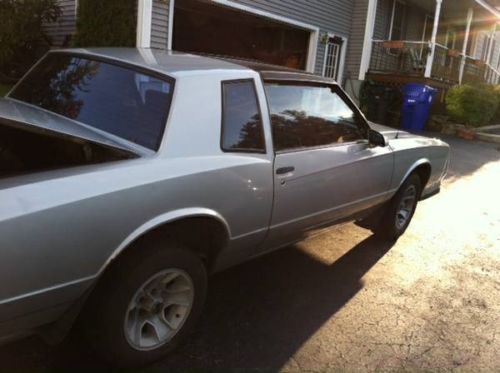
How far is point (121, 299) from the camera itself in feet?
8.17

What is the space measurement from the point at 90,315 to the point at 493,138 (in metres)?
13.7

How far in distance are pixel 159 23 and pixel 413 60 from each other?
30.6ft

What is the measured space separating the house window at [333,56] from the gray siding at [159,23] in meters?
6.56

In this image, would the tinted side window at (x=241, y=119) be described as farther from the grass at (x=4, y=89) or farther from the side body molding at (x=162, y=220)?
the grass at (x=4, y=89)

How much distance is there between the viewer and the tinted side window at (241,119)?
3018 millimetres

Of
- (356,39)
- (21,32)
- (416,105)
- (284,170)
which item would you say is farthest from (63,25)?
(284,170)

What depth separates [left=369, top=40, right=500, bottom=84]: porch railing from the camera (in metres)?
15.7

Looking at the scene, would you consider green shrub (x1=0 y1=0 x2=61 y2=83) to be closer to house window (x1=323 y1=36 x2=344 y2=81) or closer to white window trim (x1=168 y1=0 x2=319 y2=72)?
white window trim (x1=168 y1=0 x2=319 y2=72)

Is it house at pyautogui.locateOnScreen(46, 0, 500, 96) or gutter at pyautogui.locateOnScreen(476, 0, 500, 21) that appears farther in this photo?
gutter at pyautogui.locateOnScreen(476, 0, 500, 21)

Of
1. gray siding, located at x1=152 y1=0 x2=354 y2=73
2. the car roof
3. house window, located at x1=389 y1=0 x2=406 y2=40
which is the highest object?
house window, located at x1=389 y1=0 x2=406 y2=40

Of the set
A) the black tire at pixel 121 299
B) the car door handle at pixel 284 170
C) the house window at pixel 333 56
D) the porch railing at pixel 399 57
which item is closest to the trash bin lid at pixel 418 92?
the porch railing at pixel 399 57

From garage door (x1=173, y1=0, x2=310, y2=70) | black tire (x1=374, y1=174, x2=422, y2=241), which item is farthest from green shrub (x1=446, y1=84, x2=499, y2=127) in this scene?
black tire (x1=374, y1=174, x2=422, y2=241)

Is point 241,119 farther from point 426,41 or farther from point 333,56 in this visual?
point 426,41

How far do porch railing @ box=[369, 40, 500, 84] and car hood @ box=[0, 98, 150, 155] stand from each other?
13891 millimetres
